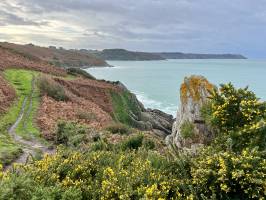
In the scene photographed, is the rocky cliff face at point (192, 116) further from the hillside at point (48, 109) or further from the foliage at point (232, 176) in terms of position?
the hillside at point (48, 109)

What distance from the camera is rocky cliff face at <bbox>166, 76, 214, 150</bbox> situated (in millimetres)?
15891

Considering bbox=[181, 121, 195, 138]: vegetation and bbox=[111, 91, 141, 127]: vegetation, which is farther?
bbox=[111, 91, 141, 127]: vegetation

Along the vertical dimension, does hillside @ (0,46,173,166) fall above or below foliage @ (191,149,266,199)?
below

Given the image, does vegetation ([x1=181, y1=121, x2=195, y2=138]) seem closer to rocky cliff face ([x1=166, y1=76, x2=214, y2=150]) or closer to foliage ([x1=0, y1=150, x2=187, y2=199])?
rocky cliff face ([x1=166, y1=76, x2=214, y2=150])

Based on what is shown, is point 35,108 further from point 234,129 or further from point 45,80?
point 234,129

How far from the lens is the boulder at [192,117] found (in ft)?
52.0

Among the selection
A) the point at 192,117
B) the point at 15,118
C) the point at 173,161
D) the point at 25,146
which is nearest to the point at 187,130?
the point at 192,117

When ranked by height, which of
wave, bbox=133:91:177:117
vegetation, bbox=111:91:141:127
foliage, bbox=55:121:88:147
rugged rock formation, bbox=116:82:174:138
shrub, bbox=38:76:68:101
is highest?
shrub, bbox=38:76:68:101

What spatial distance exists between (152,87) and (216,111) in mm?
80916

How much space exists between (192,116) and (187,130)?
940 mm

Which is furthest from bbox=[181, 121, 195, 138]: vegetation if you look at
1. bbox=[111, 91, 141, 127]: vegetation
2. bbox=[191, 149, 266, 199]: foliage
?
bbox=[111, 91, 141, 127]: vegetation

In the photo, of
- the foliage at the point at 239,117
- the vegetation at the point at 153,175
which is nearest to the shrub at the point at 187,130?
the foliage at the point at 239,117

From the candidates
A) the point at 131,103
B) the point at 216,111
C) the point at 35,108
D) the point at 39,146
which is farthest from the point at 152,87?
the point at 216,111

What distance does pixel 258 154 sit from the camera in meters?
9.45
